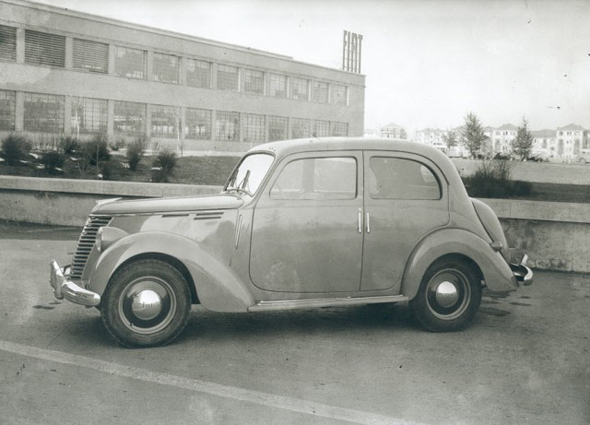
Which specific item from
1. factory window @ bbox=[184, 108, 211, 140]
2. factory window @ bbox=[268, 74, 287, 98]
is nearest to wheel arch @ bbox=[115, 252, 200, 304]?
factory window @ bbox=[268, 74, 287, 98]

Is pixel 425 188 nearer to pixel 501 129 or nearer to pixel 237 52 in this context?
pixel 501 129

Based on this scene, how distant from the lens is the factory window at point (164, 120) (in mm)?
44312

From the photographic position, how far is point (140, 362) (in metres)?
4.65

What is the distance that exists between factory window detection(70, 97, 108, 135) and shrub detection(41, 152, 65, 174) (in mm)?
24346

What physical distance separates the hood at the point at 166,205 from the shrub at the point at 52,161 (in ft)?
43.4

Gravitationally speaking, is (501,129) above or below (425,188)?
above

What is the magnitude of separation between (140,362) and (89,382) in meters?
0.52

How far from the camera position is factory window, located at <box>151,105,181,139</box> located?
44.3 metres

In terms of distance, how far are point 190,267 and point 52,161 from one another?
14.0 meters

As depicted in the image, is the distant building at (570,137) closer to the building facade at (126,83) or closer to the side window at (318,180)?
the side window at (318,180)

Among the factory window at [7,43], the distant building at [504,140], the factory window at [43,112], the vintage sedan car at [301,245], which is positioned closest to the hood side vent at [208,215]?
the vintage sedan car at [301,245]

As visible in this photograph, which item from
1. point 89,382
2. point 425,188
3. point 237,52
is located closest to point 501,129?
point 425,188

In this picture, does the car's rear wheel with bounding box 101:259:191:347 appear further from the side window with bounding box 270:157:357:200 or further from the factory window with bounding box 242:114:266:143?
the factory window with bounding box 242:114:266:143

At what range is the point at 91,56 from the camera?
42.2 metres
